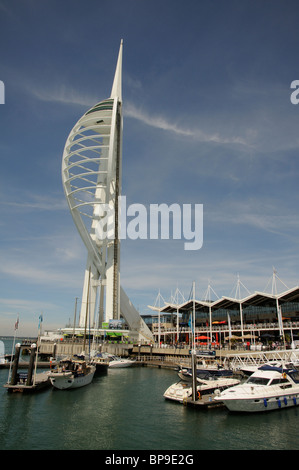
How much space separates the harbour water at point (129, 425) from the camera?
14.6 meters

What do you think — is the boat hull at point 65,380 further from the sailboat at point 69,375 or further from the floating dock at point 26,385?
the floating dock at point 26,385

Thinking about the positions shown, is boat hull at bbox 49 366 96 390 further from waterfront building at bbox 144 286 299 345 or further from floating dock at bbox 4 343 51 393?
waterfront building at bbox 144 286 299 345

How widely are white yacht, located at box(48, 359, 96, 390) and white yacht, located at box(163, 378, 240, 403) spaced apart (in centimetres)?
859

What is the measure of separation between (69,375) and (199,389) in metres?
10.8

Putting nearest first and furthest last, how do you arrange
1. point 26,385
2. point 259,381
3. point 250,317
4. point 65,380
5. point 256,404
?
1. point 256,404
2. point 259,381
3. point 26,385
4. point 65,380
5. point 250,317

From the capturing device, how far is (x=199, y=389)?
910 inches

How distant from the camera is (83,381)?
2877 centimetres

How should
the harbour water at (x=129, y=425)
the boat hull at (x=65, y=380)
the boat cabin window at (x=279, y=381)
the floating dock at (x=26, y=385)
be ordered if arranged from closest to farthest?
the harbour water at (x=129, y=425) → the boat cabin window at (x=279, y=381) → the floating dock at (x=26, y=385) → the boat hull at (x=65, y=380)

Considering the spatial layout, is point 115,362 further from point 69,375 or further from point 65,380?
point 69,375

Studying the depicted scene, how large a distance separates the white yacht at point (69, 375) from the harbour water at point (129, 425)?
63.1 inches

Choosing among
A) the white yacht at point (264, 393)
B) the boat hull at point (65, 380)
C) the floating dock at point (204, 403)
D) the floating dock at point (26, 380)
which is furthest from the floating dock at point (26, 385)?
the white yacht at point (264, 393)

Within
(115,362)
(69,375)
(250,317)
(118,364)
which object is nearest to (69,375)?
(69,375)

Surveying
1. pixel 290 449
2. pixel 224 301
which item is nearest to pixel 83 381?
pixel 290 449

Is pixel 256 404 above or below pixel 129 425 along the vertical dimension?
above
